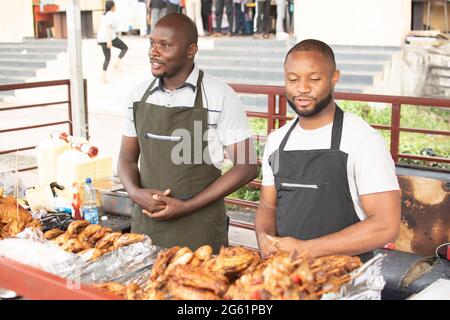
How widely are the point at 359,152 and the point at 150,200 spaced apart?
1241 mm

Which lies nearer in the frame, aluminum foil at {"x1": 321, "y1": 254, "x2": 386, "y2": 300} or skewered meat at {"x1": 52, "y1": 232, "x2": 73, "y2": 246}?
aluminum foil at {"x1": 321, "y1": 254, "x2": 386, "y2": 300}

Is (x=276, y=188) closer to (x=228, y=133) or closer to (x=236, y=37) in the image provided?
(x=228, y=133)

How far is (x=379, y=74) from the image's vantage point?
41.0 feet

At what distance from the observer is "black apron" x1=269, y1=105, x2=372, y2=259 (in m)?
2.72

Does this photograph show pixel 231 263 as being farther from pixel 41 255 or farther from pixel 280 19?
pixel 280 19

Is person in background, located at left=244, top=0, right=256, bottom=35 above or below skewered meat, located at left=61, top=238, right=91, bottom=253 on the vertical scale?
above

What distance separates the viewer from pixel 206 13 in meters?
17.4

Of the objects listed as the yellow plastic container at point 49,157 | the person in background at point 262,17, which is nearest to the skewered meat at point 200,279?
the yellow plastic container at point 49,157

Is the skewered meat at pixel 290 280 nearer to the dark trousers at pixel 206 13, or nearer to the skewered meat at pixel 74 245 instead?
the skewered meat at pixel 74 245

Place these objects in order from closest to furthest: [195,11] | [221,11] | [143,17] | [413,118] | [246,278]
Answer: [246,278] < [413,118] < [221,11] < [195,11] < [143,17]

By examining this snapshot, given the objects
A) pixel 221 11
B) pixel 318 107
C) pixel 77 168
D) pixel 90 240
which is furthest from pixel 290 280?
pixel 221 11

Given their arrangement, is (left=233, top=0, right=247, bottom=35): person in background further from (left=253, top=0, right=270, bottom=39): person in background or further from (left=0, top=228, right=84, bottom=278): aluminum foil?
(left=0, top=228, right=84, bottom=278): aluminum foil

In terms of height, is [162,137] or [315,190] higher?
[162,137]

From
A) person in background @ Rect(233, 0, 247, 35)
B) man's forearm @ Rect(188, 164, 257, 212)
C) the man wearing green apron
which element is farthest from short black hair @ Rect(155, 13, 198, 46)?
person in background @ Rect(233, 0, 247, 35)
